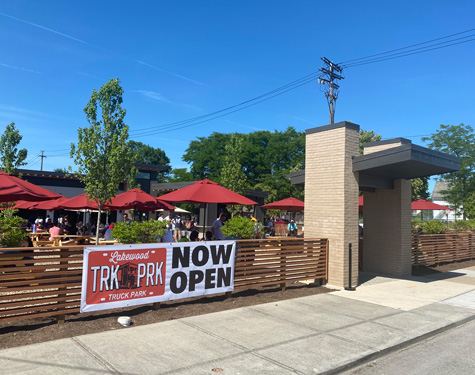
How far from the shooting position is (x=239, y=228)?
887 cm

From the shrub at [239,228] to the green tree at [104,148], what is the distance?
5.75 m

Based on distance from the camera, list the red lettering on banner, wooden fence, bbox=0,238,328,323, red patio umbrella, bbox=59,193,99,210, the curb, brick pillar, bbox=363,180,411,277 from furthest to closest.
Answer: red patio umbrella, bbox=59,193,99,210 < brick pillar, bbox=363,180,411,277 < the red lettering on banner < wooden fence, bbox=0,238,328,323 < the curb

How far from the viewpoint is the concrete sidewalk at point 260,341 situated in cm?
439

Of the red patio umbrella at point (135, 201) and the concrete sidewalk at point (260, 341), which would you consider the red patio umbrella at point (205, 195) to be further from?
the concrete sidewalk at point (260, 341)

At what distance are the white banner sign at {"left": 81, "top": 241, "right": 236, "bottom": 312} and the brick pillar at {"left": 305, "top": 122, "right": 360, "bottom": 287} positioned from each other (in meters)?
3.25

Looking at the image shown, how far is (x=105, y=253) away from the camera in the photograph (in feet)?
19.6

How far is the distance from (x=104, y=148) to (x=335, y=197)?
809 centimetres

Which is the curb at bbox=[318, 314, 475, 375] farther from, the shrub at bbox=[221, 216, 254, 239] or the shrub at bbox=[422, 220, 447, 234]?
the shrub at bbox=[422, 220, 447, 234]

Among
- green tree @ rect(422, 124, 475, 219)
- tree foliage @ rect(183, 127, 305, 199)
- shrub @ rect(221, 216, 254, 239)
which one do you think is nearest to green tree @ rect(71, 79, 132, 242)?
shrub @ rect(221, 216, 254, 239)

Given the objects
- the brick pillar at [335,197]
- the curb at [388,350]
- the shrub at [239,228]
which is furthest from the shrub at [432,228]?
the shrub at [239,228]

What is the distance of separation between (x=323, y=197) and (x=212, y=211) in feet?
64.7

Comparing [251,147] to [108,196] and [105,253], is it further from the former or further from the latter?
[105,253]

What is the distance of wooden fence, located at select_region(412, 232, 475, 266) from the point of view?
1356 cm

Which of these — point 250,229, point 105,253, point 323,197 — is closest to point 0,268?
point 105,253
